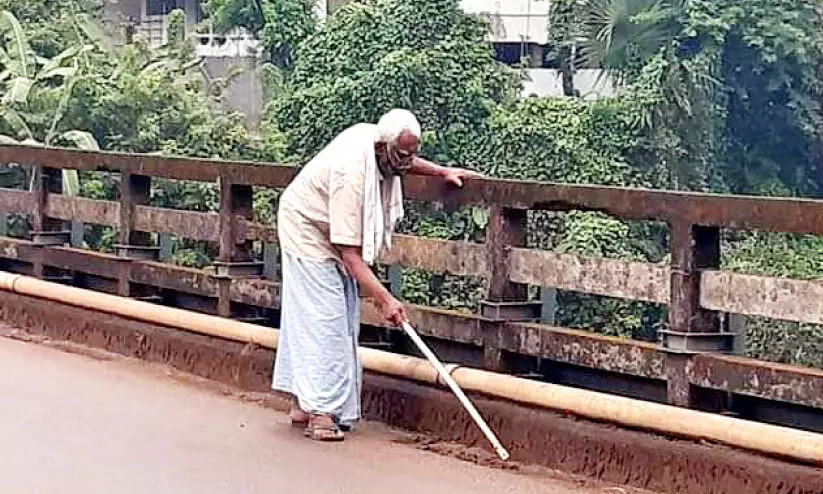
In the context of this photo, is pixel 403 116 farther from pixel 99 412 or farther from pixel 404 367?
pixel 99 412

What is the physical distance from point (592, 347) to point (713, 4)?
82.3 feet

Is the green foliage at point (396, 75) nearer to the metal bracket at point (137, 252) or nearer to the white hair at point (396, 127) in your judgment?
the metal bracket at point (137, 252)

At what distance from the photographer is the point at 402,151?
6.44 metres

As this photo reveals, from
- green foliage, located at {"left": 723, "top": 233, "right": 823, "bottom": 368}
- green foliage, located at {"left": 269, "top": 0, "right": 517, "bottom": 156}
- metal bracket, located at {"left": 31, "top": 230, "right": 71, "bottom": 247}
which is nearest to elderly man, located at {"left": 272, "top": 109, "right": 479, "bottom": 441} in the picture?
metal bracket, located at {"left": 31, "top": 230, "right": 71, "bottom": 247}

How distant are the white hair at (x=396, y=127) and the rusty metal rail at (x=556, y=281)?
0.42m

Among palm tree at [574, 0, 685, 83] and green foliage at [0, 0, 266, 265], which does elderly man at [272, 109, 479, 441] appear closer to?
green foliage at [0, 0, 266, 265]

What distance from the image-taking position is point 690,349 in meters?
5.78

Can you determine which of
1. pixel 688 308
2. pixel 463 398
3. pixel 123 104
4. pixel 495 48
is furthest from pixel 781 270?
pixel 688 308

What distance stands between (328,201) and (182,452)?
126 cm

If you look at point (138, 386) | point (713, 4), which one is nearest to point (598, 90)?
point (713, 4)

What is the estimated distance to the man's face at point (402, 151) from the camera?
6414 mm

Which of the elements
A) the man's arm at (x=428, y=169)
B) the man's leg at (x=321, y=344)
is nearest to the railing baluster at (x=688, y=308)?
the man's arm at (x=428, y=169)

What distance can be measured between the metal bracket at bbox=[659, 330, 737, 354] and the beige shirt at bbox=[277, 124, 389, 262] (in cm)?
142

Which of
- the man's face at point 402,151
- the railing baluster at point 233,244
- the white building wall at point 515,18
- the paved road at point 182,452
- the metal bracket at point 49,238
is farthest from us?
the white building wall at point 515,18
